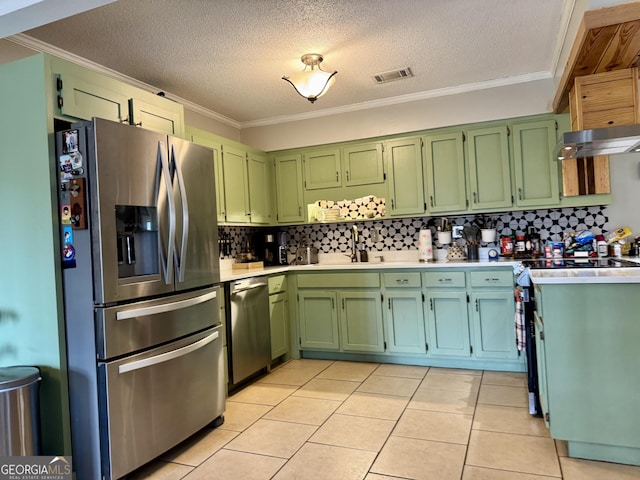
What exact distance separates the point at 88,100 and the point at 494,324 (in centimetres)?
325

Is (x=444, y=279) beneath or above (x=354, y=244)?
beneath

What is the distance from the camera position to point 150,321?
2.28 metres

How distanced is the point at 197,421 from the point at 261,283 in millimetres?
1388

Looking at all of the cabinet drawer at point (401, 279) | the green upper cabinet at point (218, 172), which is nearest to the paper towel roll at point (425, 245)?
the cabinet drawer at point (401, 279)

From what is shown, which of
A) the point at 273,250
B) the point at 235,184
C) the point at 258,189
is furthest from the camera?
the point at 273,250

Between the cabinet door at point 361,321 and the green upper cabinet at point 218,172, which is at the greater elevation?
the green upper cabinet at point 218,172

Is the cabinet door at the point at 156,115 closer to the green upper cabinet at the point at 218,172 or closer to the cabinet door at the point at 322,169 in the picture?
the green upper cabinet at the point at 218,172

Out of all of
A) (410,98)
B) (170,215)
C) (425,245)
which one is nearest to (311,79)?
(170,215)

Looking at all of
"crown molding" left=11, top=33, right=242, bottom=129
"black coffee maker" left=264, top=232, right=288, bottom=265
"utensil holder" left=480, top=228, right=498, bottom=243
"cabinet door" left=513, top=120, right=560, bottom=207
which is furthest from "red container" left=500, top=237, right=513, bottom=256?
"crown molding" left=11, top=33, right=242, bottom=129

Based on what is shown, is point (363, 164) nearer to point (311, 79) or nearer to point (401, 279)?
point (401, 279)

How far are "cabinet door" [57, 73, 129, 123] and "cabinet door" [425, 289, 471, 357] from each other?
271 centimetres

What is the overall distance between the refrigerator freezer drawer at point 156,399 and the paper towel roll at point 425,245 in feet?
7.31

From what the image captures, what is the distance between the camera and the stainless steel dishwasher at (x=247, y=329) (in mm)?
3318

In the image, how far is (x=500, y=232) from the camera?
161 inches
